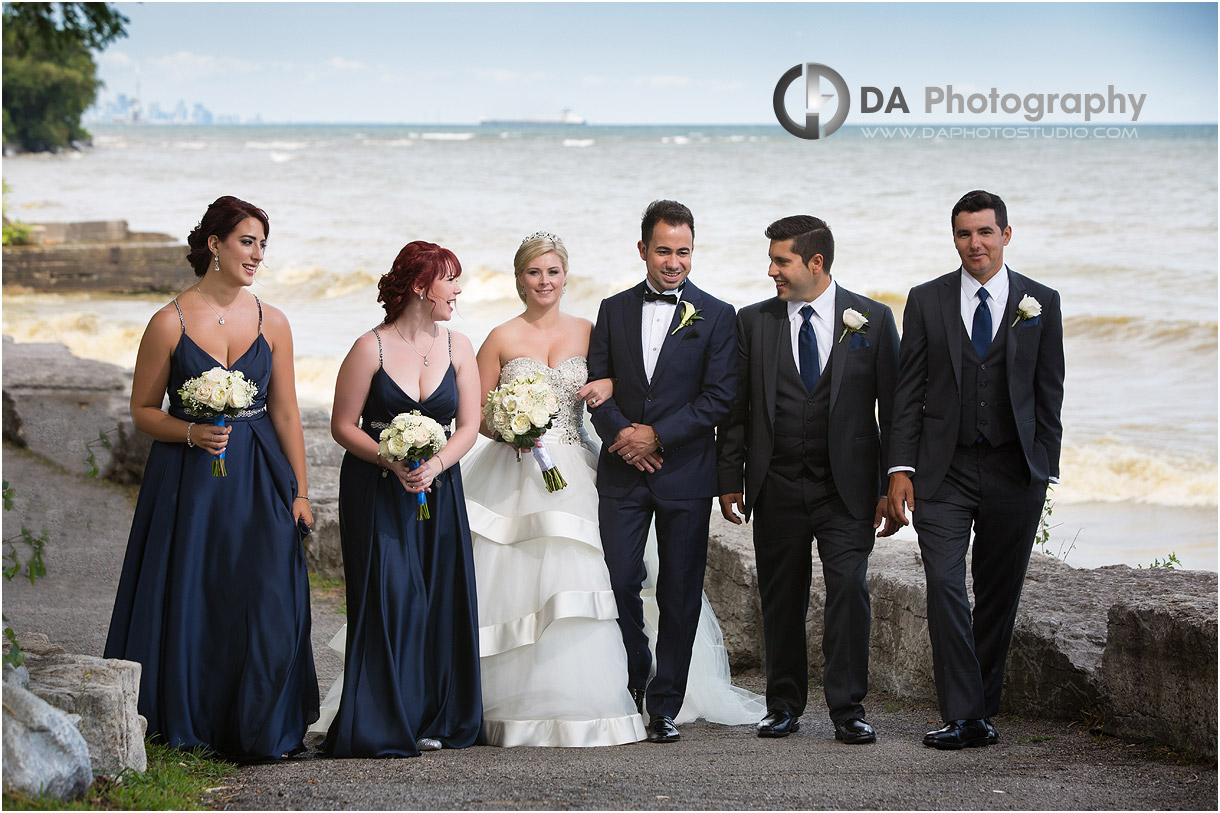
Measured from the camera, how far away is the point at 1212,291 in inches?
827

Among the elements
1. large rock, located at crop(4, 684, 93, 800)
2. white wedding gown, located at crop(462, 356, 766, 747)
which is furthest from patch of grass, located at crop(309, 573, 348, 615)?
large rock, located at crop(4, 684, 93, 800)

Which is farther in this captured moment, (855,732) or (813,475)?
(813,475)

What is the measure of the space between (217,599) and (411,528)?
745 mm

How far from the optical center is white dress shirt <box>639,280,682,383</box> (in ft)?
15.6

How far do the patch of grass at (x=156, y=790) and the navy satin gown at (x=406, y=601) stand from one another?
0.50 meters

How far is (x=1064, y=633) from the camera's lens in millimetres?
4750

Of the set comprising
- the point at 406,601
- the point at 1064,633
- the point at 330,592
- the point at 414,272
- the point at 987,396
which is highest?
the point at 414,272

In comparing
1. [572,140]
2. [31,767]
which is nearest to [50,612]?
[31,767]

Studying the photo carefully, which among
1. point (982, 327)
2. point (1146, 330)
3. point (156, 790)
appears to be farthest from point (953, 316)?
point (1146, 330)

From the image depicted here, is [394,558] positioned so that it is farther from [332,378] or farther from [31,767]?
[332,378]

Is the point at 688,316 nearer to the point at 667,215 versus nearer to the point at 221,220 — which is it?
the point at 667,215

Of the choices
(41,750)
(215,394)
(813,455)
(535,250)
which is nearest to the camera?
(41,750)

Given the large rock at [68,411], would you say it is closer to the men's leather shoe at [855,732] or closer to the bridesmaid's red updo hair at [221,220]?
the bridesmaid's red updo hair at [221,220]

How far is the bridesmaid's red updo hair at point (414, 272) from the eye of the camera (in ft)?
14.4
